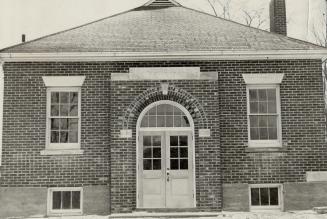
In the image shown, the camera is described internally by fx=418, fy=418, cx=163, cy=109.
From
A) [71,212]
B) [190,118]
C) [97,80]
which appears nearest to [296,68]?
[190,118]

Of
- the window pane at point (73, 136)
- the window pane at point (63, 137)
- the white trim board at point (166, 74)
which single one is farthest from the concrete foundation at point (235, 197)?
the window pane at point (63, 137)

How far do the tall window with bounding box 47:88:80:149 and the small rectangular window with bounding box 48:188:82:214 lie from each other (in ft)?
4.57

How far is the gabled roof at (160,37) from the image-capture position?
1303cm

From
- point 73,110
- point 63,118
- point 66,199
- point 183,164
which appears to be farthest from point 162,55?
point 66,199

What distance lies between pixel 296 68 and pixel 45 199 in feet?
28.7

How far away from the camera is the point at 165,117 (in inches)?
506

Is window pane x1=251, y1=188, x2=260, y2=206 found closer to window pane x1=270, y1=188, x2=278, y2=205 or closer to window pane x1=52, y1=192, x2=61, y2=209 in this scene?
window pane x1=270, y1=188, x2=278, y2=205

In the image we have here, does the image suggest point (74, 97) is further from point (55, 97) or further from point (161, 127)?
point (161, 127)

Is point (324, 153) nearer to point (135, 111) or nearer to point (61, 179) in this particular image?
point (135, 111)

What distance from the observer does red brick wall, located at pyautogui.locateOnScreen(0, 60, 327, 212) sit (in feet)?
40.8

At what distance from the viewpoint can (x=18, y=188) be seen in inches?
492

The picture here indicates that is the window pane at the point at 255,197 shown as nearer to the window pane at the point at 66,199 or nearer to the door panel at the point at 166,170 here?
the door panel at the point at 166,170

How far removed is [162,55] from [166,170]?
138 inches

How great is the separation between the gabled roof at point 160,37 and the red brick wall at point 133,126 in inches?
19.1
